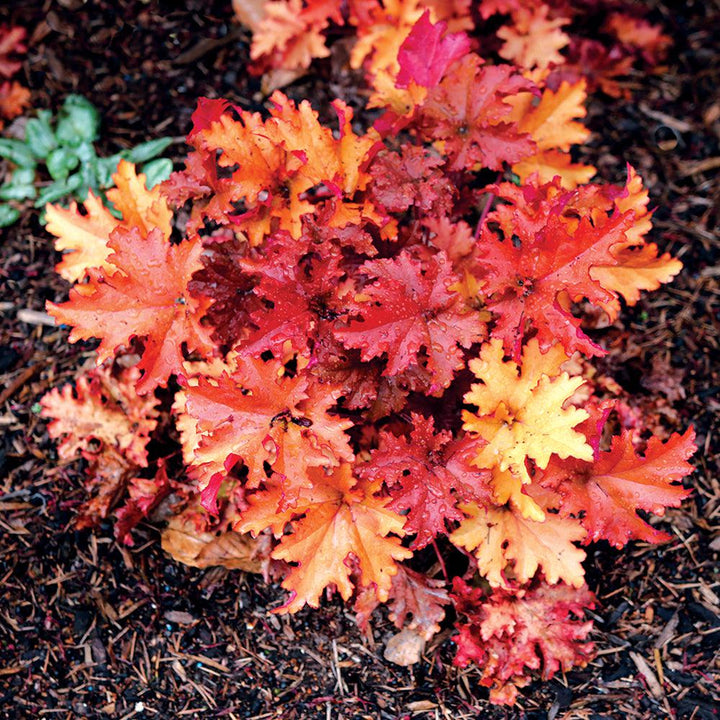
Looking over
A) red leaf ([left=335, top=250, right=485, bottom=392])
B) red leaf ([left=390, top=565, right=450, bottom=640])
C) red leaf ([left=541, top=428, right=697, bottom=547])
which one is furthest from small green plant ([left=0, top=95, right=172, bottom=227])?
red leaf ([left=541, top=428, right=697, bottom=547])

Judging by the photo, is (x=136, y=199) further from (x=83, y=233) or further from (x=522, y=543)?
(x=522, y=543)

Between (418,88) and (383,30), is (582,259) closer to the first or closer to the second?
(418,88)

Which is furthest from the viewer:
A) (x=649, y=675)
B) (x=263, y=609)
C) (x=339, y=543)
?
(x=263, y=609)

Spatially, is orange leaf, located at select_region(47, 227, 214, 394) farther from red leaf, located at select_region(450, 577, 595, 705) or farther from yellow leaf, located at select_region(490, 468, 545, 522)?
red leaf, located at select_region(450, 577, 595, 705)

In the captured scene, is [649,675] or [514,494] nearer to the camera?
[514,494]

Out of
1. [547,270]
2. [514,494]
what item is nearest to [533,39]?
[547,270]

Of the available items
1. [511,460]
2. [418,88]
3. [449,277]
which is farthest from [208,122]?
[511,460]
